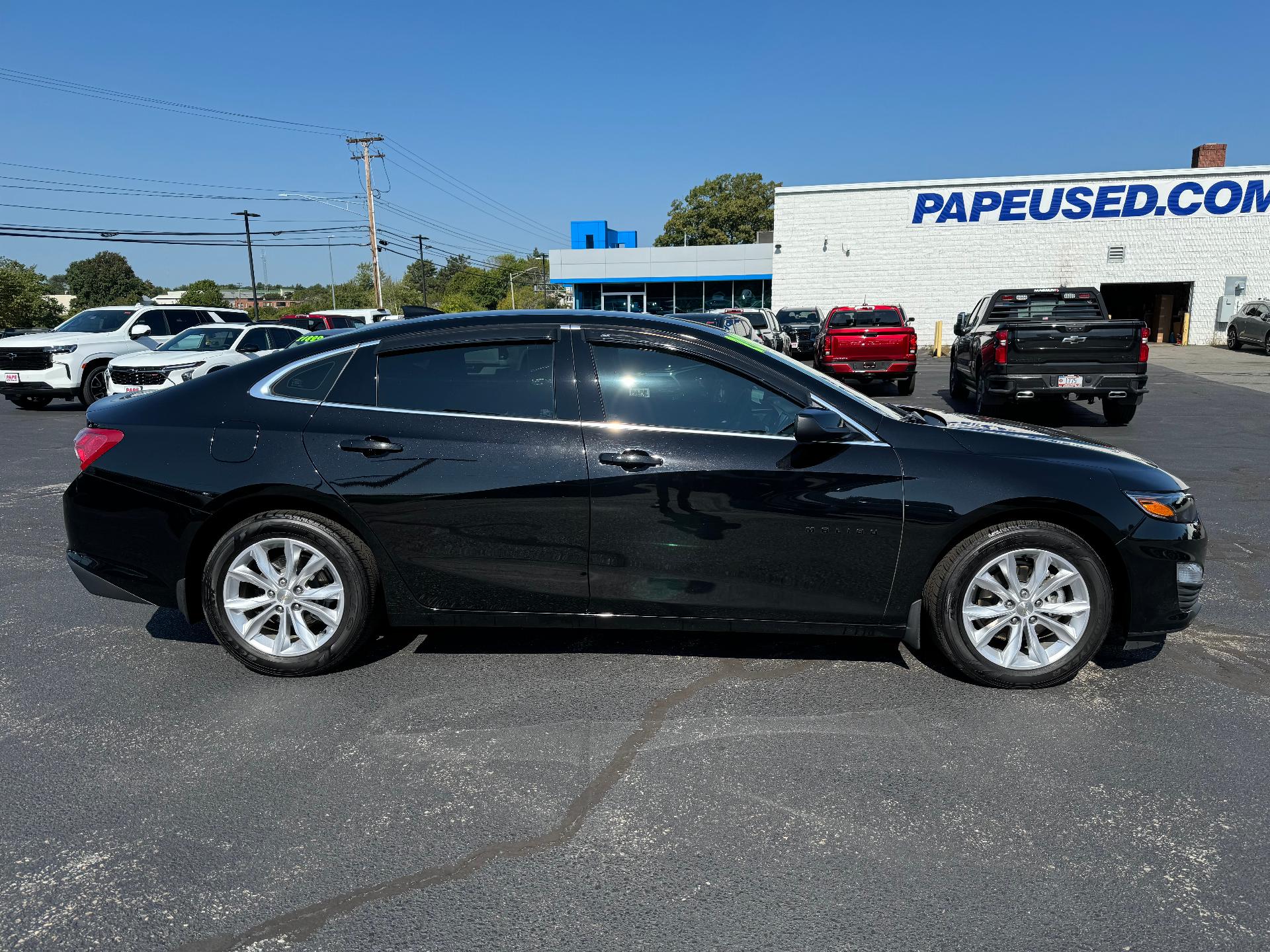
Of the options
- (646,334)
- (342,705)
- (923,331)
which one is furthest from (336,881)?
(923,331)

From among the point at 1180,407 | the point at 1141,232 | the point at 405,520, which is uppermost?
the point at 1141,232

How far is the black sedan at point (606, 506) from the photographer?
382cm

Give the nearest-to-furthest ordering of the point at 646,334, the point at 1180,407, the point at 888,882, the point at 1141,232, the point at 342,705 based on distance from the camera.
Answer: the point at 888,882 < the point at 342,705 < the point at 646,334 < the point at 1180,407 < the point at 1141,232

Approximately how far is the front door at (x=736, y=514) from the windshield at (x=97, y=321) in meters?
16.6

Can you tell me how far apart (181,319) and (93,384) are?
2774 mm

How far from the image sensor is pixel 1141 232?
33.2 meters

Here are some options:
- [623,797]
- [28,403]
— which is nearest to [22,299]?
[28,403]

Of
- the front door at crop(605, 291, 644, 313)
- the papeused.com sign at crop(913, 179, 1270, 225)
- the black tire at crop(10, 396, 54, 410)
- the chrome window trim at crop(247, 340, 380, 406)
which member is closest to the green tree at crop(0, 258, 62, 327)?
the front door at crop(605, 291, 644, 313)

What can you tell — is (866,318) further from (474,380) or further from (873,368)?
(474,380)

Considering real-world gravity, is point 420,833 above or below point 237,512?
below

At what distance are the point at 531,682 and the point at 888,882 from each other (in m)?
1.87

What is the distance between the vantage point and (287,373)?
4156 mm

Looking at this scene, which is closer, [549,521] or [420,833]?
[420,833]

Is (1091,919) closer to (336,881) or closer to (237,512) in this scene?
(336,881)
